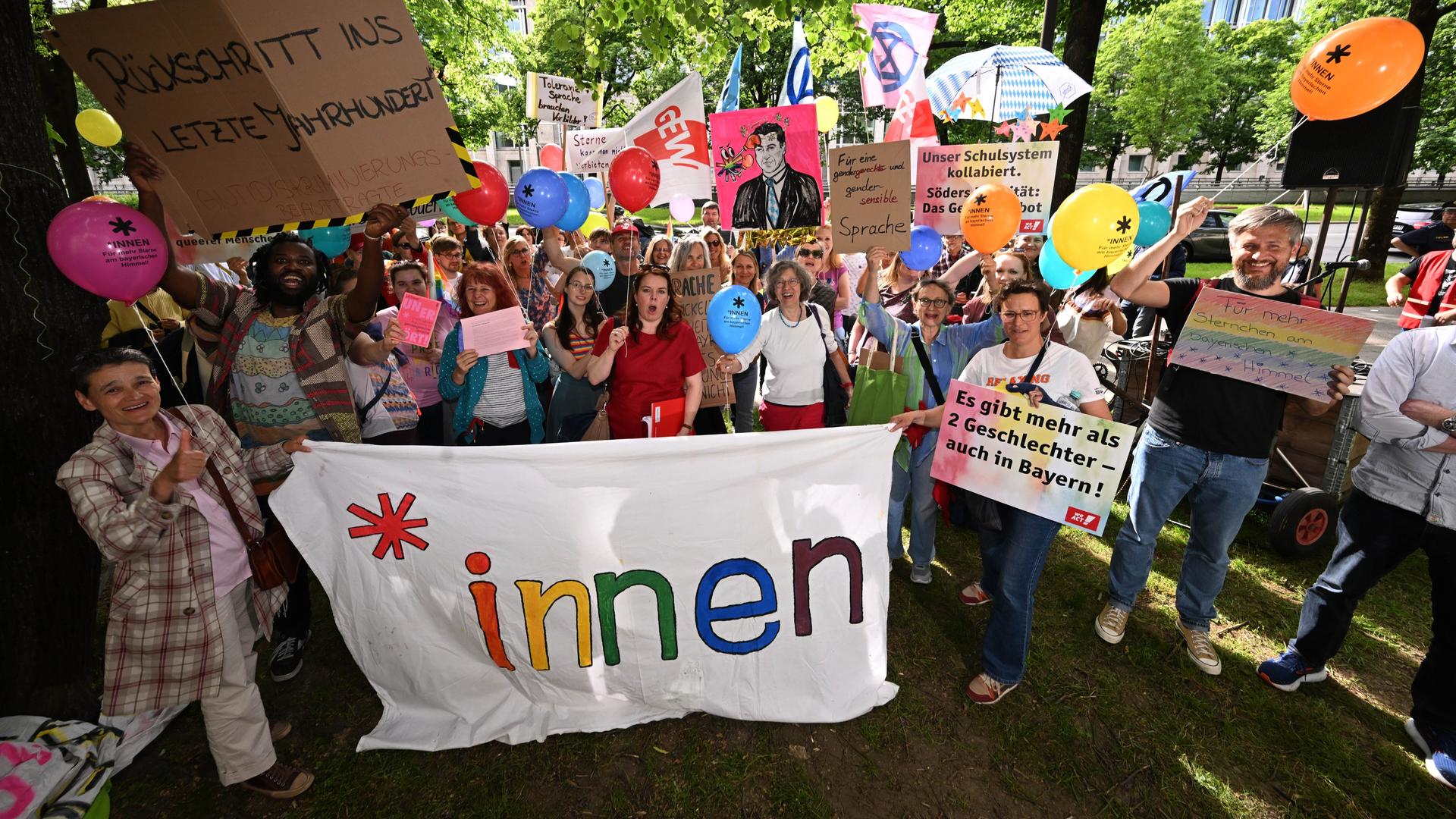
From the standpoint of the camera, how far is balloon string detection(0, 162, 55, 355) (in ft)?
8.40

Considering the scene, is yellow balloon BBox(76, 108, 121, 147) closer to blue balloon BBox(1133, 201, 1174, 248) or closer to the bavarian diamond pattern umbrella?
the bavarian diamond pattern umbrella

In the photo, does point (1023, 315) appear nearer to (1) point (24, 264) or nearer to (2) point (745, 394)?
(2) point (745, 394)

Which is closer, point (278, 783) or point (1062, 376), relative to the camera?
point (278, 783)

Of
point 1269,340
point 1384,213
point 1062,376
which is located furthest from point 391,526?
point 1384,213

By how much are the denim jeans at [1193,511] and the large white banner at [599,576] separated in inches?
60.3

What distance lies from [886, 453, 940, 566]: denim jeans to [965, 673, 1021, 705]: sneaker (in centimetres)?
93

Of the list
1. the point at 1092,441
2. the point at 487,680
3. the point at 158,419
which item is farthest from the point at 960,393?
the point at 158,419

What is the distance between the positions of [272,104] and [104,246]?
2.86 ft

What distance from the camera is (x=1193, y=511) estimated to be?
3.21 m

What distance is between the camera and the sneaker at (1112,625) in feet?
11.6

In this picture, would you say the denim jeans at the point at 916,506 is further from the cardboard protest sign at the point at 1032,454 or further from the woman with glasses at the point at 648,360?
the woman with glasses at the point at 648,360

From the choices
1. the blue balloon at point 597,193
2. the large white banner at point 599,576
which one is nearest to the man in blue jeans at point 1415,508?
the large white banner at point 599,576

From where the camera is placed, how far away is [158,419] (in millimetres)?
2354

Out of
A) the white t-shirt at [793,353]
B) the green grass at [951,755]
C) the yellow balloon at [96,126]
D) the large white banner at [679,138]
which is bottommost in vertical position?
the green grass at [951,755]
